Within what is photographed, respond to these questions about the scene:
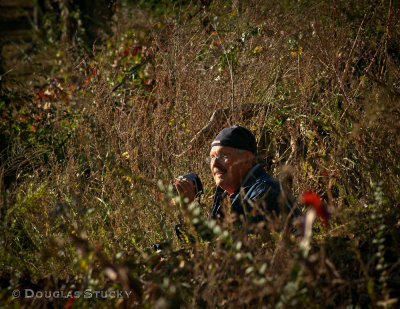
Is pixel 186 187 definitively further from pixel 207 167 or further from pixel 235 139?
pixel 207 167

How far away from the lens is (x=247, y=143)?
3.06 meters

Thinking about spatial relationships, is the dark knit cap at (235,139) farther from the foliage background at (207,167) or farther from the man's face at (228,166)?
the foliage background at (207,167)

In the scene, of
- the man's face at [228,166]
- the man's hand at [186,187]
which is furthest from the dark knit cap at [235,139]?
the man's hand at [186,187]

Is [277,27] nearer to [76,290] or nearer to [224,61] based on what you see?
[224,61]

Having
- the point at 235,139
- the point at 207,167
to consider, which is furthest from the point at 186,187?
the point at 207,167

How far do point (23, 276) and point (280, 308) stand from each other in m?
1.51

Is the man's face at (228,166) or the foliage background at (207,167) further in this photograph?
the man's face at (228,166)

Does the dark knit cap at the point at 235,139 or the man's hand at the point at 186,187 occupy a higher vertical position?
the dark knit cap at the point at 235,139

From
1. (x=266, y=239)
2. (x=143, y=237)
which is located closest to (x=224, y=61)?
(x=143, y=237)

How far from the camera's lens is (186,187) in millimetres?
3107

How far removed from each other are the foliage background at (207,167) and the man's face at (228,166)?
258 mm

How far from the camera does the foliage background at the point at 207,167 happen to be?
1953 millimetres

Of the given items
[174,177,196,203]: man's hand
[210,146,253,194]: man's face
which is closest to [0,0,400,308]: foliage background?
[174,177,196,203]: man's hand

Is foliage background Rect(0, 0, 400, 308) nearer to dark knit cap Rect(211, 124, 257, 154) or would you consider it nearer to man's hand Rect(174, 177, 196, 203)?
man's hand Rect(174, 177, 196, 203)
